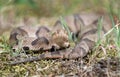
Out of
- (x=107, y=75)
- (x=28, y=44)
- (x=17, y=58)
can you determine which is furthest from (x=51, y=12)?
(x=107, y=75)

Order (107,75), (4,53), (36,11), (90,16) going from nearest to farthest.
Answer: (107,75)
(4,53)
(90,16)
(36,11)

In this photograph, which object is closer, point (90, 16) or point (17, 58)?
point (17, 58)

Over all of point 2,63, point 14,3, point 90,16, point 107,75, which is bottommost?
point 107,75

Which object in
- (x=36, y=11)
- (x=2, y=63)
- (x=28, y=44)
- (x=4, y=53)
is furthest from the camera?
(x=36, y=11)

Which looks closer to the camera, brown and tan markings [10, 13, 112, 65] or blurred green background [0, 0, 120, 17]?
brown and tan markings [10, 13, 112, 65]

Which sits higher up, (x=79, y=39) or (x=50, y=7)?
(x=50, y=7)

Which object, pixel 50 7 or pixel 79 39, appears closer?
pixel 79 39

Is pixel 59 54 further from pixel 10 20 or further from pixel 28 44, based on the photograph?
pixel 10 20

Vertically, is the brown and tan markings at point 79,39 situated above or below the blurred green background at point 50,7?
below

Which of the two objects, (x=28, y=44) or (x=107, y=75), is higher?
(x=28, y=44)

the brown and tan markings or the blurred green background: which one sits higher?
the blurred green background

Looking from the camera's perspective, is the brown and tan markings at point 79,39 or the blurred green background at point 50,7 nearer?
the brown and tan markings at point 79,39
